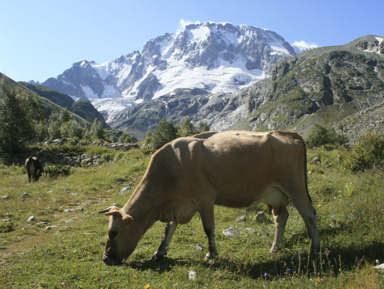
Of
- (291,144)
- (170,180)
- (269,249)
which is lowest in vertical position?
(269,249)

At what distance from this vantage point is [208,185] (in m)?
6.31

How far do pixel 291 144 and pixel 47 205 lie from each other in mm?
11205

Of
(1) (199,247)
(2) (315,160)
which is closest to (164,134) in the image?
(2) (315,160)

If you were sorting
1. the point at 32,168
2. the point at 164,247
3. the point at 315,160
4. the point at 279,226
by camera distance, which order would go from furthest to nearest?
the point at 32,168, the point at 315,160, the point at 279,226, the point at 164,247

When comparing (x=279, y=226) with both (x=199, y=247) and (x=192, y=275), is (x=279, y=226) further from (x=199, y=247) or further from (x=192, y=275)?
(x=192, y=275)

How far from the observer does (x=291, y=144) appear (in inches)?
269

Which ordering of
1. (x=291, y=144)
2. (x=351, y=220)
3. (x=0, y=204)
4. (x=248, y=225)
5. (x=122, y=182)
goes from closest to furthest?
1. (x=291, y=144)
2. (x=351, y=220)
3. (x=248, y=225)
4. (x=0, y=204)
5. (x=122, y=182)

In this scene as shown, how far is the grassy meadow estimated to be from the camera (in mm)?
5379

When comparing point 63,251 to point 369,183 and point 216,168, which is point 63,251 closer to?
point 216,168

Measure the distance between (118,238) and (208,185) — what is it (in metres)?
Result: 2.42

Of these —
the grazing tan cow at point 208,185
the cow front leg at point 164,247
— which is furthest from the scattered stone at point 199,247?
the cow front leg at point 164,247

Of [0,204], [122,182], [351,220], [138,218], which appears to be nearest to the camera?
[138,218]

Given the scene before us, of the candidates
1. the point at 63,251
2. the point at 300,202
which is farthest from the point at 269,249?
the point at 63,251

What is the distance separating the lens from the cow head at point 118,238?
6.18m
